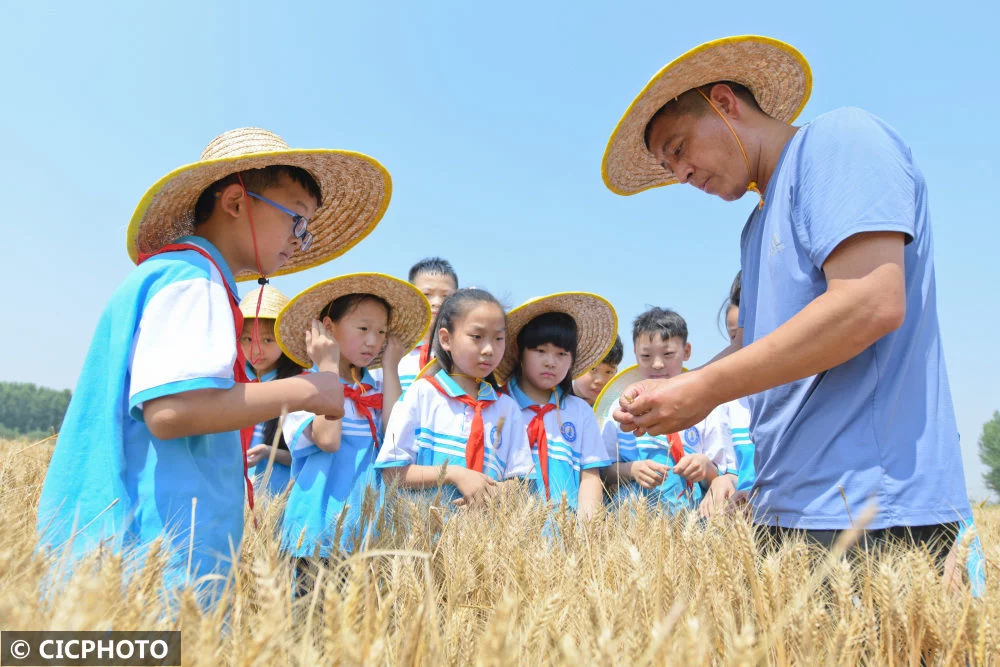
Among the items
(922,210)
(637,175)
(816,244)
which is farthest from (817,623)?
(637,175)

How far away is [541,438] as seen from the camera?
3.96 meters

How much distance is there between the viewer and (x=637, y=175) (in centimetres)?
291

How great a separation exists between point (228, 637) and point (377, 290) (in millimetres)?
2932

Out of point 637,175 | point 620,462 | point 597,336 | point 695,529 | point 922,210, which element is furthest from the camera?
point 597,336

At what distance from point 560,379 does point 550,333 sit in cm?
31

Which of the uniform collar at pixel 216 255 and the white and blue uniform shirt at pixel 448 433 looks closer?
the uniform collar at pixel 216 255

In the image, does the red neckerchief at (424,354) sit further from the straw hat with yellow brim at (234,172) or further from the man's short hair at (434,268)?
the straw hat with yellow brim at (234,172)

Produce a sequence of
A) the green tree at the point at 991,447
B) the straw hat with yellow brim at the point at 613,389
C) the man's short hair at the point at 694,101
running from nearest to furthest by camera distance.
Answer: the man's short hair at the point at 694,101, the straw hat with yellow brim at the point at 613,389, the green tree at the point at 991,447

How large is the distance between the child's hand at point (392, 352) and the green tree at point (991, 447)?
1078 inches

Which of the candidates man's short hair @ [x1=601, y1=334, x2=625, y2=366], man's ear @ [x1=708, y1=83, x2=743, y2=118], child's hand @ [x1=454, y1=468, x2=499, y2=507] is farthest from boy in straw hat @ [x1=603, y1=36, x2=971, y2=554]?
man's short hair @ [x1=601, y1=334, x2=625, y2=366]

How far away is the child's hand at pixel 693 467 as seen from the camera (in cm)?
372

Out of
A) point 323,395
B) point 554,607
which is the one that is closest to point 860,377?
point 554,607

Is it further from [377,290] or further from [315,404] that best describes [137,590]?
[377,290]

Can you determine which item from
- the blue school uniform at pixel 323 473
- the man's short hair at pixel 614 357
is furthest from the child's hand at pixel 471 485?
the man's short hair at pixel 614 357
